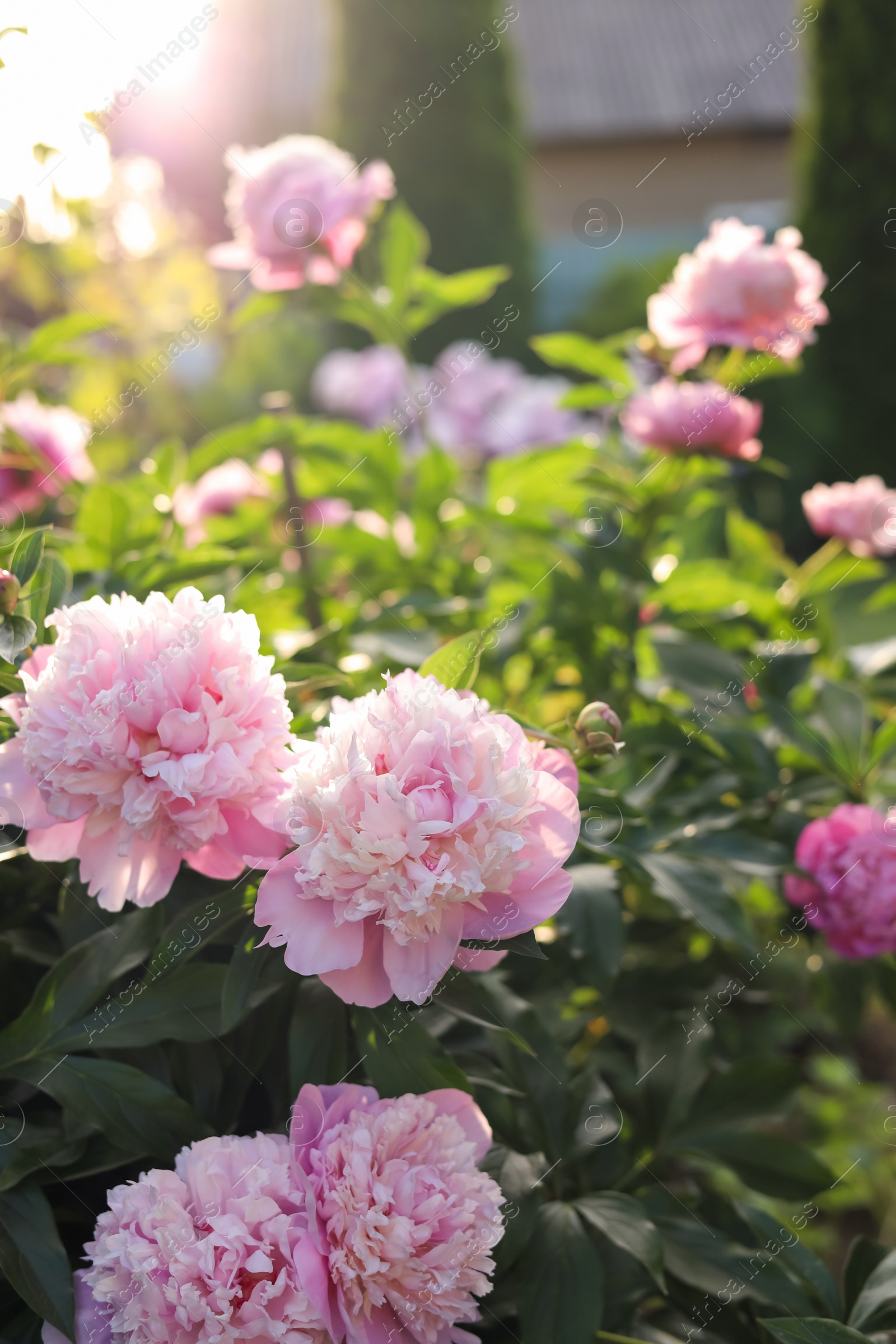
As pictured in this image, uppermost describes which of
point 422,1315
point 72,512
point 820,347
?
point 820,347

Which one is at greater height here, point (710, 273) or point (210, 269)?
point (210, 269)

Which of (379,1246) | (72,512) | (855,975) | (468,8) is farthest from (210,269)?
(468,8)

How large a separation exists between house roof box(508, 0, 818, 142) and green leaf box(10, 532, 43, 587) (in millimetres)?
11608

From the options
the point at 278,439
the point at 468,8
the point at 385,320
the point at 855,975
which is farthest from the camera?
the point at 468,8

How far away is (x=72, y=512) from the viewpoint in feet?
4.91

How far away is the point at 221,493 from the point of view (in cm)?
162

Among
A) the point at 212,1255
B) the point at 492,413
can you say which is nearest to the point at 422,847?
the point at 212,1255

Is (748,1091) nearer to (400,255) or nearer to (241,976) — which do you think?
(241,976)

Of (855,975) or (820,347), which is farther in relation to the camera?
(820,347)

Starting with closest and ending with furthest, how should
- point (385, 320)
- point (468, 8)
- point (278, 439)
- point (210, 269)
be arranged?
point (278, 439) → point (385, 320) → point (210, 269) → point (468, 8)

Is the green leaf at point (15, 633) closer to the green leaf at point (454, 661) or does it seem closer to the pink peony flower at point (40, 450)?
the green leaf at point (454, 661)

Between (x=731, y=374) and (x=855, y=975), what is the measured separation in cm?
75

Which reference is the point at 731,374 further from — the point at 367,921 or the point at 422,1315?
the point at 422,1315

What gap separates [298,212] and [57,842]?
965 millimetres
